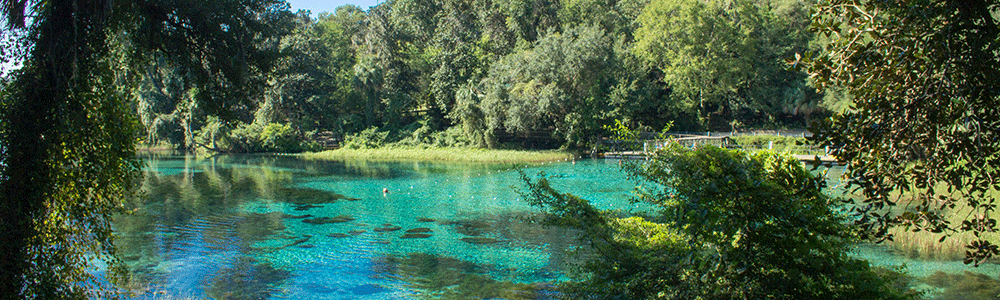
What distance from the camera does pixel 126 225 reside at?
55.9 ft

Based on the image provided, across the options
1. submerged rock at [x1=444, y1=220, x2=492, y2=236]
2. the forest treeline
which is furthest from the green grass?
the forest treeline

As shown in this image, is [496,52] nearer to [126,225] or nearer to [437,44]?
[437,44]

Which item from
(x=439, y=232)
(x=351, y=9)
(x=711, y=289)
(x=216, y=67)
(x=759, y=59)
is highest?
(x=351, y=9)

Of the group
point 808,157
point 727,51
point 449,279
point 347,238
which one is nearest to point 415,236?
point 347,238

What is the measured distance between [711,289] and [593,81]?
122 feet

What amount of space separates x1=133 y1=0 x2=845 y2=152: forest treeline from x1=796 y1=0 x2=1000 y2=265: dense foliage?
109 ft

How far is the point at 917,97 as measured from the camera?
194 inches

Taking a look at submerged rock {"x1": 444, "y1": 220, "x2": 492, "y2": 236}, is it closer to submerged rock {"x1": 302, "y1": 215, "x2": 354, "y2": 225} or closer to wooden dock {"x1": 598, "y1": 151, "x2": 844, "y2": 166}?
submerged rock {"x1": 302, "y1": 215, "x2": 354, "y2": 225}

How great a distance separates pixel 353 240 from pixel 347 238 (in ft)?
1.00

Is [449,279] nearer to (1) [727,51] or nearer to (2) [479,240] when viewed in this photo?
(2) [479,240]

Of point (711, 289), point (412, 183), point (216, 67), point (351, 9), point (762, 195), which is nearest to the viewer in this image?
point (762, 195)

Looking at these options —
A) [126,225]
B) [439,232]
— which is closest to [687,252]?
[439,232]

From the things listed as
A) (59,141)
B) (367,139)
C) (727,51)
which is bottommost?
(367,139)

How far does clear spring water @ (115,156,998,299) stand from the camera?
1130 cm
